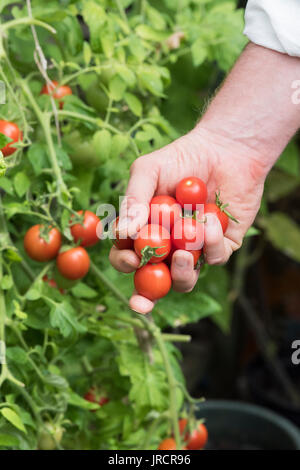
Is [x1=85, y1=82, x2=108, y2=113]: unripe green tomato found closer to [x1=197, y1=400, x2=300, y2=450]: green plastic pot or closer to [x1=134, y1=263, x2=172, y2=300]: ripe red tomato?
[x1=134, y1=263, x2=172, y2=300]: ripe red tomato

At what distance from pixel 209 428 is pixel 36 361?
0.94 meters

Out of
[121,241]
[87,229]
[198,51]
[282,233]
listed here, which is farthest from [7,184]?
[282,233]

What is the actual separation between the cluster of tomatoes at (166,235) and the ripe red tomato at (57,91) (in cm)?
27

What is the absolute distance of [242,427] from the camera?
173 cm

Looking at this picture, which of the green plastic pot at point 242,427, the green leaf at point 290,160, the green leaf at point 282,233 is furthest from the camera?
the green leaf at point 282,233

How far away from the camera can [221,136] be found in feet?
3.06

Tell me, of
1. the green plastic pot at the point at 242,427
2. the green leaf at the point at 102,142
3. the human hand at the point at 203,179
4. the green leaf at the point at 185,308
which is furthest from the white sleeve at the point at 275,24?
the green plastic pot at the point at 242,427

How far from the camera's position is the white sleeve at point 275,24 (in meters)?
0.90

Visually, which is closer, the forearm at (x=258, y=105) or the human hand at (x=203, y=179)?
the human hand at (x=203, y=179)

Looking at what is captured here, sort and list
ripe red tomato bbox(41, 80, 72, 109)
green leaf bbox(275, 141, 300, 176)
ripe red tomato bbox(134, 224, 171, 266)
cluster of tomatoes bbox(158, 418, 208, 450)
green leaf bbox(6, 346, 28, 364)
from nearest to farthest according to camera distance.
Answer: ripe red tomato bbox(134, 224, 171, 266) → green leaf bbox(6, 346, 28, 364) → ripe red tomato bbox(41, 80, 72, 109) → cluster of tomatoes bbox(158, 418, 208, 450) → green leaf bbox(275, 141, 300, 176)

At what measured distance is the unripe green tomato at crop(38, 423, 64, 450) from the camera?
917 millimetres

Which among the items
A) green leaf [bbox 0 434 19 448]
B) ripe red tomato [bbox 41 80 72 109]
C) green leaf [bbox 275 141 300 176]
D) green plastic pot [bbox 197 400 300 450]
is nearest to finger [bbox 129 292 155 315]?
green leaf [bbox 0 434 19 448]

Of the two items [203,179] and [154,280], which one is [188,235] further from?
[203,179]

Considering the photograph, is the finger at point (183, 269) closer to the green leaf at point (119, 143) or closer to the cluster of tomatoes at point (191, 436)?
the green leaf at point (119, 143)
